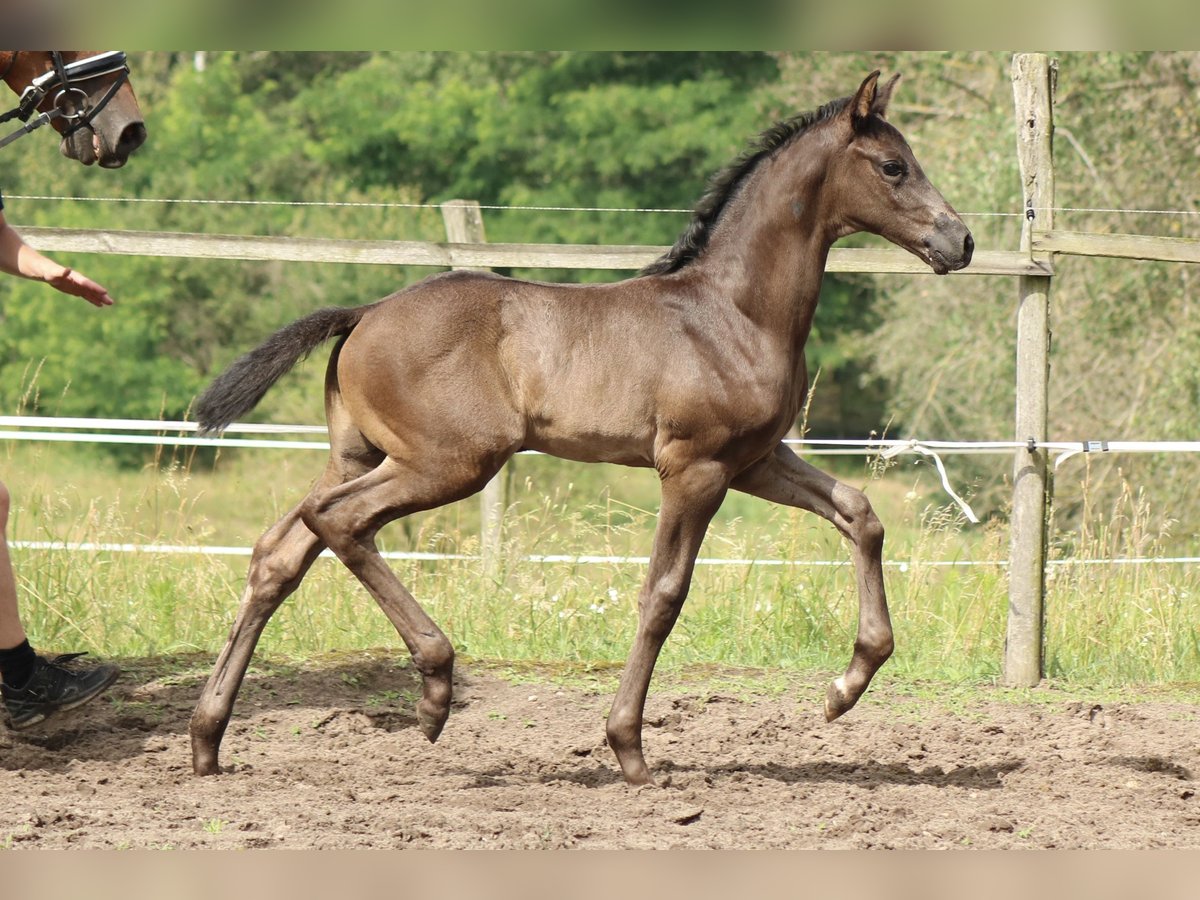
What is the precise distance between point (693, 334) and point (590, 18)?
3.40 meters

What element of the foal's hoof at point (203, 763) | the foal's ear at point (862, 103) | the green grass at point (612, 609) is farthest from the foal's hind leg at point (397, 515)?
the green grass at point (612, 609)

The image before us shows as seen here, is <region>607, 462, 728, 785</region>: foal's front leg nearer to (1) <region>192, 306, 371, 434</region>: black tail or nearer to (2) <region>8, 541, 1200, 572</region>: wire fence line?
(1) <region>192, 306, 371, 434</region>: black tail

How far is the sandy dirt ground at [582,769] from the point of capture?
366 cm


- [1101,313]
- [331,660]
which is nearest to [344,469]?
[331,660]

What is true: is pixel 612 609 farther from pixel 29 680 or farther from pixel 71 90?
pixel 71 90

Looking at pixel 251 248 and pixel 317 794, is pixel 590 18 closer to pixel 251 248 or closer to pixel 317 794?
pixel 317 794

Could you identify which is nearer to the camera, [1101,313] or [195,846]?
[195,846]

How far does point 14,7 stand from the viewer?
100 centimetres

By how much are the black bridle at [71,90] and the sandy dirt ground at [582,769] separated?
2.08 meters

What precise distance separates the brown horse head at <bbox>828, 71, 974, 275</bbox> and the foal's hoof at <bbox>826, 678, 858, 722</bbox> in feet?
4.74

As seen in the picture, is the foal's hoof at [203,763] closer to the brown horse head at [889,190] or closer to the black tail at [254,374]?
the black tail at [254,374]

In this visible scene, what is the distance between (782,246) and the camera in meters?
4.49

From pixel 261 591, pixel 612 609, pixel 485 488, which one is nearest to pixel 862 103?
pixel 261 591

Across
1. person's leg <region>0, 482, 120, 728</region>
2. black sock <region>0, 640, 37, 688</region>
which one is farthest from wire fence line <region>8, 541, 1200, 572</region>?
black sock <region>0, 640, 37, 688</region>
